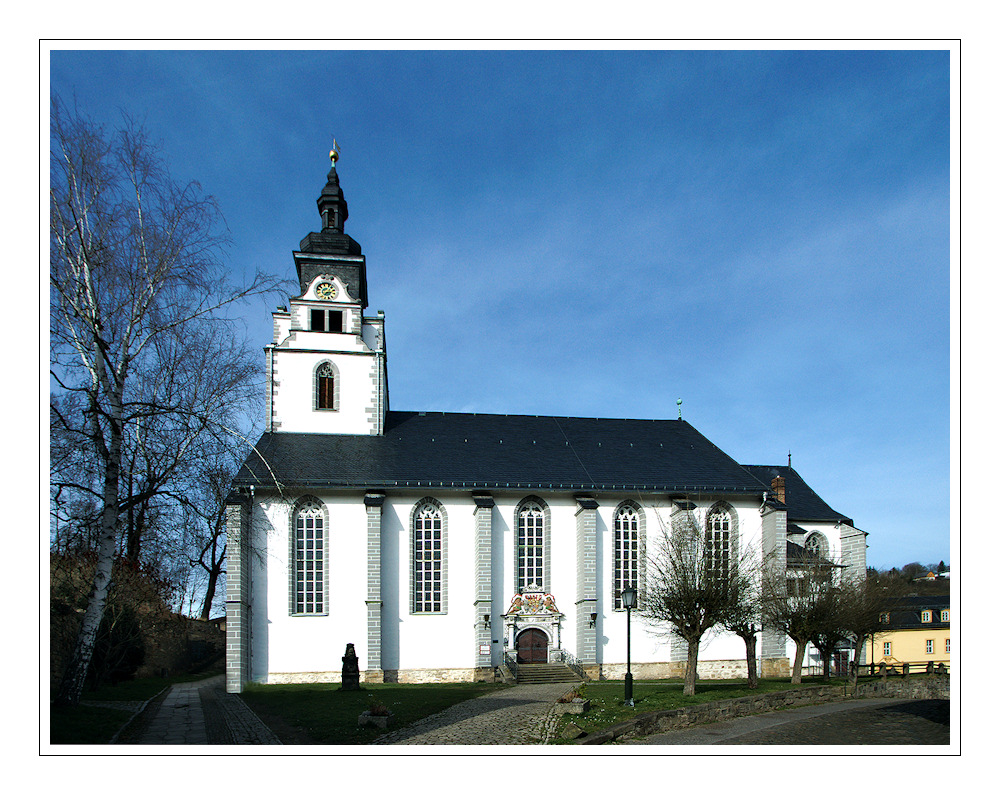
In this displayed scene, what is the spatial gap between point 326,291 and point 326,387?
4515 mm

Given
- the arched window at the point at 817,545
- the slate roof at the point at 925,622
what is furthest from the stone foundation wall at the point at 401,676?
the slate roof at the point at 925,622

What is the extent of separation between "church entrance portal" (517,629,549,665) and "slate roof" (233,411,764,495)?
5.87 m

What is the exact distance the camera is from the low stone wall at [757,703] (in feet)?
46.6

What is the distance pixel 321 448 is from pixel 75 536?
1975 centimetres

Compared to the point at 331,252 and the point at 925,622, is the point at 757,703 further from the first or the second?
the point at 925,622

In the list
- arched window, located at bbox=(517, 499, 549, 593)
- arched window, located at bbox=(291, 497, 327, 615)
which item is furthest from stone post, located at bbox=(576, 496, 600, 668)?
arched window, located at bbox=(291, 497, 327, 615)

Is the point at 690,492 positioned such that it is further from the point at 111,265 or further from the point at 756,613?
the point at 111,265

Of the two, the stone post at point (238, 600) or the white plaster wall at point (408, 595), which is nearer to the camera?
the stone post at point (238, 600)

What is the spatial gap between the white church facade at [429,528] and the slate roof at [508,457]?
10cm

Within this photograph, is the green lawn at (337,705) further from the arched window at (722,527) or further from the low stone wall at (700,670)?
the arched window at (722,527)

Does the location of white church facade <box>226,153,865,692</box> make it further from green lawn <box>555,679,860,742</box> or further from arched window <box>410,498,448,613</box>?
green lawn <box>555,679,860,742</box>

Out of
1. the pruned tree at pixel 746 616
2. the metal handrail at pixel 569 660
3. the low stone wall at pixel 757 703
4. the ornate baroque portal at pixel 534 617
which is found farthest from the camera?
the ornate baroque portal at pixel 534 617

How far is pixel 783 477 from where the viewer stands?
4072 cm
